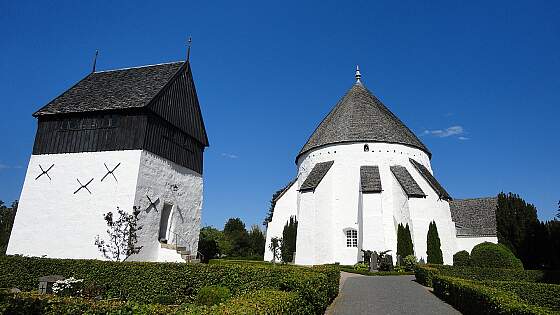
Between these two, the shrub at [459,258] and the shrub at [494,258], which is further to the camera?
the shrub at [459,258]

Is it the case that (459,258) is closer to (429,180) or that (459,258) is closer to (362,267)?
(429,180)

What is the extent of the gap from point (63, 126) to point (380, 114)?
78.5ft

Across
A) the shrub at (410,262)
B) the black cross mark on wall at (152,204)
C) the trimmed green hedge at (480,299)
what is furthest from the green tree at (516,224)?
the black cross mark on wall at (152,204)

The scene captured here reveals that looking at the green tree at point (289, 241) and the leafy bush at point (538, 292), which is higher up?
the green tree at point (289, 241)

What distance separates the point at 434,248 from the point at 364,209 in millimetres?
5525

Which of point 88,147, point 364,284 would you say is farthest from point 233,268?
point 88,147

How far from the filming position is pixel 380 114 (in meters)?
31.7

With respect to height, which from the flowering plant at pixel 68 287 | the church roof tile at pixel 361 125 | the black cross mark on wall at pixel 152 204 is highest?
the church roof tile at pixel 361 125

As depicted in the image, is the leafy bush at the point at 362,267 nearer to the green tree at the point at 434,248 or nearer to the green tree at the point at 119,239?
the green tree at the point at 434,248

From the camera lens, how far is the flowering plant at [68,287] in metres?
11.5

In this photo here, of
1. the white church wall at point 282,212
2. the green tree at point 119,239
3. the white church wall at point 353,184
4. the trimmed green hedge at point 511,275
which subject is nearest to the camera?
the green tree at point 119,239

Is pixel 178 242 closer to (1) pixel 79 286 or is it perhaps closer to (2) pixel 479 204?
(1) pixel 79 286

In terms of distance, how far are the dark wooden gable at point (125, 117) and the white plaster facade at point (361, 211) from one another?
11288mm

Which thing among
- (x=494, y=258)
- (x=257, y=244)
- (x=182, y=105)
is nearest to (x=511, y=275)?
(x=494, y=258)
